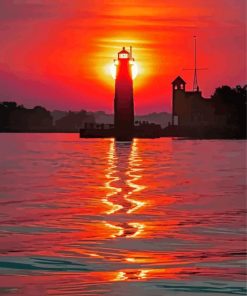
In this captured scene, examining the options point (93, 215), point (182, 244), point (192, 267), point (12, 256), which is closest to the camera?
point (192, 267)

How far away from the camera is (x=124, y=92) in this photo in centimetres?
10606

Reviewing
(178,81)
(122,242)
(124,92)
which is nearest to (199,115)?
(178,81)

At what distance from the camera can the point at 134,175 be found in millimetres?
37312

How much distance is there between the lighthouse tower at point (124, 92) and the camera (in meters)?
104

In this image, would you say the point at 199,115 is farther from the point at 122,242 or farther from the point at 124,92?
the point at 122,242

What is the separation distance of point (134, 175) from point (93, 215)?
18360 mm

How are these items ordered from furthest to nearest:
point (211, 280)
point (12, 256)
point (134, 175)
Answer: point (134, 175)
point (12, 256)
point (211, 280)

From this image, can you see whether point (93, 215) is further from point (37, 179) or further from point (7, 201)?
point (37, 179)

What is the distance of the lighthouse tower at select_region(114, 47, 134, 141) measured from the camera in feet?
343

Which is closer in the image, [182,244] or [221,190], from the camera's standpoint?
[182,244]

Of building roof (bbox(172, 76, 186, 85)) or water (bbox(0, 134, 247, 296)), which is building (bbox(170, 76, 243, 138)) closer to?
building roof (bbox(172, 76, 186, 85))

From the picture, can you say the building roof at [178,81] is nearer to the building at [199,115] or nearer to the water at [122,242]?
the building at [199,115]

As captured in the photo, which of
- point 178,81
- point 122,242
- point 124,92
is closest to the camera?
point 122,242

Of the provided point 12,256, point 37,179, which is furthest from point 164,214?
point 37,179
